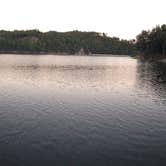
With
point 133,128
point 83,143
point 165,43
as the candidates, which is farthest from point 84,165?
point 165,43

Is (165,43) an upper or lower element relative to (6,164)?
upper

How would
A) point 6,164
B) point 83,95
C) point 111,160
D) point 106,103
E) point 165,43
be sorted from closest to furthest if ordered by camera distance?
point 6,164, point 111,160, point 106,103, point 83,95, point 165,43

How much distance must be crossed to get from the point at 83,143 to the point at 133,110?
15.3 meters

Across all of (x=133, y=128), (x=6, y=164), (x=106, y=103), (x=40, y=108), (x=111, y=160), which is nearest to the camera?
(x=6, y=164)

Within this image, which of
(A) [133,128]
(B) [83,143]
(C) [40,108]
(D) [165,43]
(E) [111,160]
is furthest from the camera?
(D) [165,43]

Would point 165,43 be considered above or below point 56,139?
above

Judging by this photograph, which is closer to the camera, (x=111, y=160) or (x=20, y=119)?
(x=111, y=160)

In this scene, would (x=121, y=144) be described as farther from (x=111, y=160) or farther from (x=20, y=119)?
(x=20, y=119)

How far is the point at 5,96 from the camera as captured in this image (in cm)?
4388

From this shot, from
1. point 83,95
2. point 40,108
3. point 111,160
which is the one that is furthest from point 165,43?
point 111,160

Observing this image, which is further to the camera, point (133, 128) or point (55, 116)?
point (55, 116)

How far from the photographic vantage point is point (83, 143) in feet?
81.1

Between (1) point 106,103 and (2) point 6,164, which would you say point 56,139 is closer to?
(2) point 6,164

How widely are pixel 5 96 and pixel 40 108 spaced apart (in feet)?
32.6
